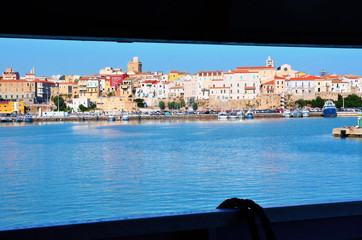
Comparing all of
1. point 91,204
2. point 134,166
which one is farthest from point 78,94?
point 91,204

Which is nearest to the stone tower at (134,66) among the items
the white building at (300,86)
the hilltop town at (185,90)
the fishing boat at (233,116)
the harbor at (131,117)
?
the hilltop town at (185,90)

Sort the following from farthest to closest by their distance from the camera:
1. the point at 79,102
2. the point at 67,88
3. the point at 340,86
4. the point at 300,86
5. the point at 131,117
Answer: the point at 67,88
the point at 79,102
the point at 340,86
the point at 300,86
the point at 131,117

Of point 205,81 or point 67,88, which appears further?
point 67,88

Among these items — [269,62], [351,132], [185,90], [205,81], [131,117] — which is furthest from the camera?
[269,62]

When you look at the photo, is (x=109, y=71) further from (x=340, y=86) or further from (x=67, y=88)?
(x=340, y=86)

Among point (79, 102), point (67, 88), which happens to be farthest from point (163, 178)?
point (67, 88)

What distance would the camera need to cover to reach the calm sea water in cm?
759

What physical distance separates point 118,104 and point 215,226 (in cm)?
5271

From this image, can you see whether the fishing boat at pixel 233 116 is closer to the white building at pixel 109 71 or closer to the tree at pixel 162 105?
the tree at pixel 162 105

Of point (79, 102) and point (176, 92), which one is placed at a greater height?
point (176, 92)

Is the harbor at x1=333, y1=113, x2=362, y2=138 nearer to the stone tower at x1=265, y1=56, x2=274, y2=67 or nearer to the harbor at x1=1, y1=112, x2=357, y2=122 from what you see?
the harbor at x1=1, y1=112, x2=357, y2=122

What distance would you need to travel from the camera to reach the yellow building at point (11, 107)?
175ft

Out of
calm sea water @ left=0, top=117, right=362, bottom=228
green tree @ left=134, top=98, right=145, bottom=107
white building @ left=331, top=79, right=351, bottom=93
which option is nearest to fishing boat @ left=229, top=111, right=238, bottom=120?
green tree @ left=134, top=98, right=145, bottom=107

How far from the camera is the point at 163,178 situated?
10.8 metres
